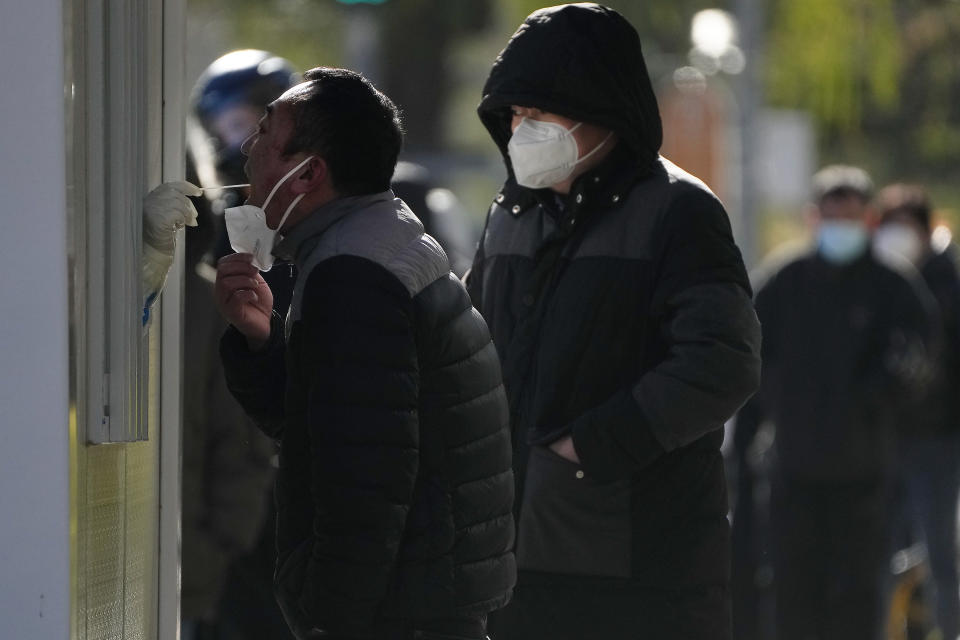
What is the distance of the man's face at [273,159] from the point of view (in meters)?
3.12

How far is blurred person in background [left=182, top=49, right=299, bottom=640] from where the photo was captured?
501 centimetres

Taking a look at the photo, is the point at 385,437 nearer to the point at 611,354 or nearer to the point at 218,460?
the point at 611,354

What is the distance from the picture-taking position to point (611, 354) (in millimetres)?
3873

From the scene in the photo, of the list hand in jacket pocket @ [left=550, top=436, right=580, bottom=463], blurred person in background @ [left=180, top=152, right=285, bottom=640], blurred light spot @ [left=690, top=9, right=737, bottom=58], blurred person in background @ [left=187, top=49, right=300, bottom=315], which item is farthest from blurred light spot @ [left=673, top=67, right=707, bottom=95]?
hand in jacket pocket @ [left=550, top=436, right=580, bottom=463]

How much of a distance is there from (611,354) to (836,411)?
403 cm

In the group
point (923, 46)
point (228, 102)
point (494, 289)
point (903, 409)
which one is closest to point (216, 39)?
point (923, 46)

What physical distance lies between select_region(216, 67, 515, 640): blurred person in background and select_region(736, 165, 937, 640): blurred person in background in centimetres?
473

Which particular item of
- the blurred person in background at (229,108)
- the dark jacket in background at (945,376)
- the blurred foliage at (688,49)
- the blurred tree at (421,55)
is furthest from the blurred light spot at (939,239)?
the blurred tree at (421,55)

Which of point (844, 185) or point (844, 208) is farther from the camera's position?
point (844, 185)

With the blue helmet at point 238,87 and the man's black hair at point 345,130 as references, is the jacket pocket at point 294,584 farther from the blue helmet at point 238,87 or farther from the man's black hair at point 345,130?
the blue helmet at point 238,87

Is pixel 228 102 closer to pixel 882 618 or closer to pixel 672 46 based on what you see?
pixel 882 618

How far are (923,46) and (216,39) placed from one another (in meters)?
9.31

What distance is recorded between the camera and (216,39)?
59.5 feet

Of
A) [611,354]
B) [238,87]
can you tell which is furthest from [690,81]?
[611,354]
